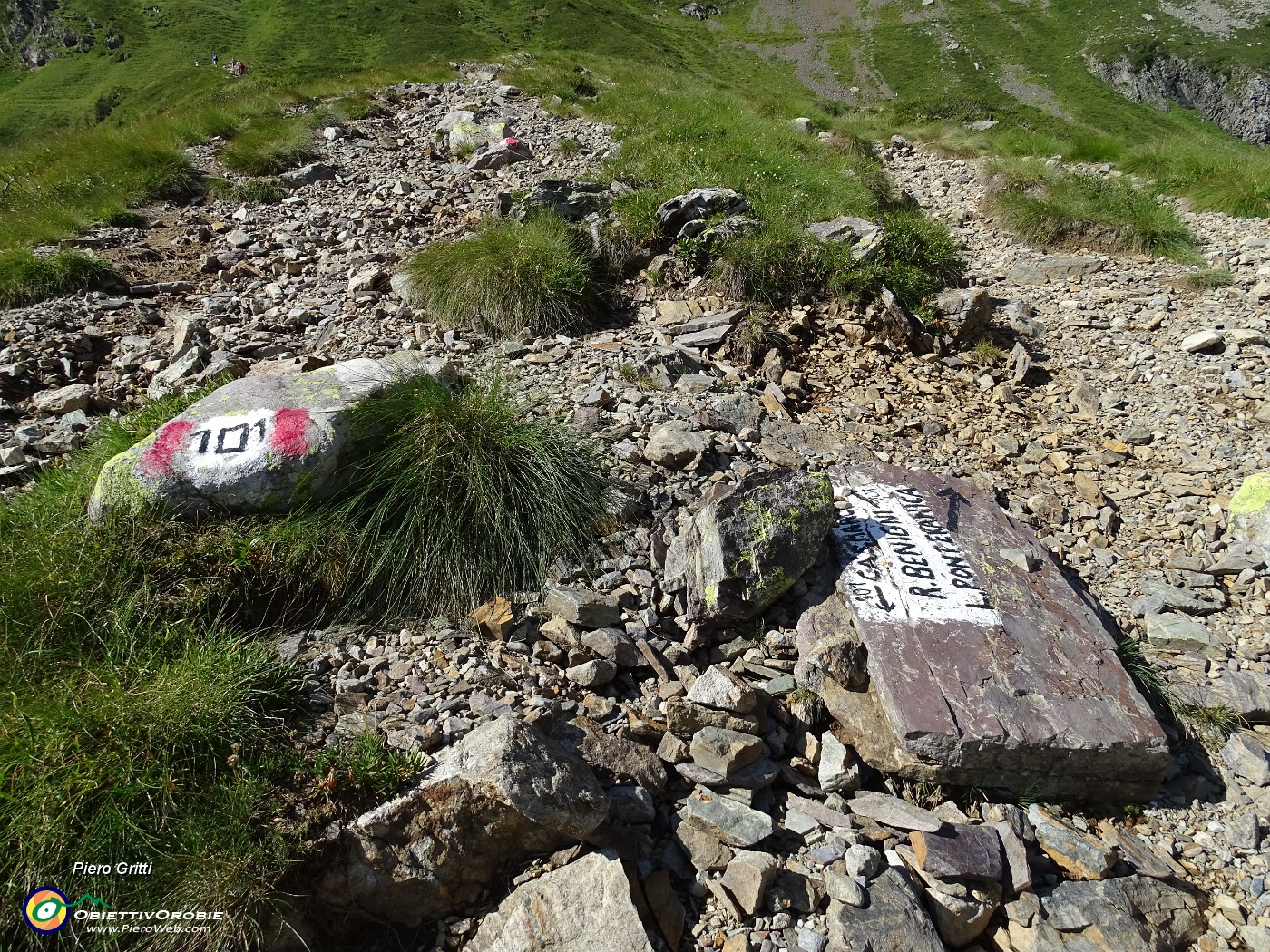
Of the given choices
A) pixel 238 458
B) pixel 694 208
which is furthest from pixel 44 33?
pixel 238 458

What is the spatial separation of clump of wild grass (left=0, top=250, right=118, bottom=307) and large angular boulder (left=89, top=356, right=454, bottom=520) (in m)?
5.30

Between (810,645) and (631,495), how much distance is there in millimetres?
1698

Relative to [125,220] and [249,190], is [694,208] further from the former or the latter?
[125,220]

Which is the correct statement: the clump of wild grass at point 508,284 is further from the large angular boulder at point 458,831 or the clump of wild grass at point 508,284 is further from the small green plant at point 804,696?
the large angular boulder at point 458,831

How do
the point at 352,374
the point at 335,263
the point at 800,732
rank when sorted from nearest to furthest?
1. the point at 800,732
2. the point at 352,374
3. the point at 335,263

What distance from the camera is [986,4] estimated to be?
366ft

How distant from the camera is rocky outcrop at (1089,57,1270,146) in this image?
87.1 metres

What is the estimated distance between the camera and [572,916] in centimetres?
264

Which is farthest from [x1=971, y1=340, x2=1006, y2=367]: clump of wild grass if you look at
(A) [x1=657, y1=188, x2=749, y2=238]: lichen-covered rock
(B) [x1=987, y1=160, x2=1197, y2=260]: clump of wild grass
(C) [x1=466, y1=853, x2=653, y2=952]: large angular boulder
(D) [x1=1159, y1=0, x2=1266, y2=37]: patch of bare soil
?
(D) [x1=1159, y1=0, x2=1266, y2=37]: patch of bare soil

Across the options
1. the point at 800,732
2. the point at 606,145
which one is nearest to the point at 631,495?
the point at 800,732

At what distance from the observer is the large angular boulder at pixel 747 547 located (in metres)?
4.00

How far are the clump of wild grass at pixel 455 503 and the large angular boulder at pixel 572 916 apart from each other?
5.83 ft

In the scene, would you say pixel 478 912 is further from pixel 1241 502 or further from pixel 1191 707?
pixel 1241 502

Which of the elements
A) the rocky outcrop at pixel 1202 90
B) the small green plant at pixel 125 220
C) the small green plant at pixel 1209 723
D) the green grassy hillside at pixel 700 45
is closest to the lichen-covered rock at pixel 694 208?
the small green plant at pixel 1209 723
